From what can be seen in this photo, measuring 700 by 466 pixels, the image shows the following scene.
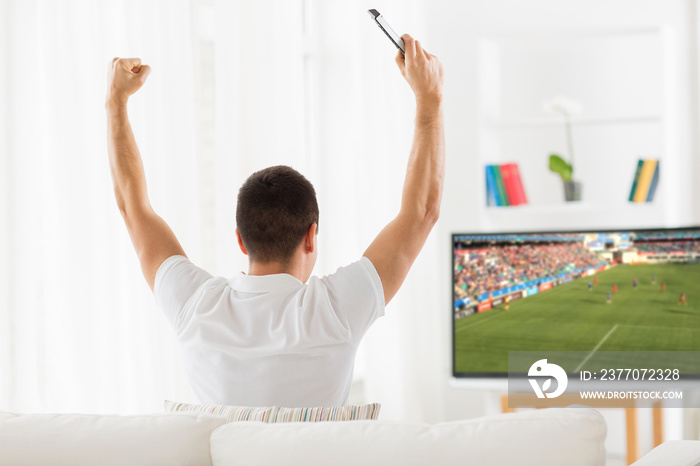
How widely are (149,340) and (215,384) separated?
121cm

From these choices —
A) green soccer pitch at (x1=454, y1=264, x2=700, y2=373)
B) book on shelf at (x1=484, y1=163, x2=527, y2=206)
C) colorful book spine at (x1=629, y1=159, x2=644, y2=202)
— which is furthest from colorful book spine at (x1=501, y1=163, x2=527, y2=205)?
green soccer pitch at (x1=454, y1=264, x2=700, y2=373)

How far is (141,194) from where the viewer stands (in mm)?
1762

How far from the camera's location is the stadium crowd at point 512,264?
318 centimetres

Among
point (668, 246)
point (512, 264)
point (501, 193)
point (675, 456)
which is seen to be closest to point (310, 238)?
point (675, 456)

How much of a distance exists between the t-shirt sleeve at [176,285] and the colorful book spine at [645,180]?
2709 millimetres

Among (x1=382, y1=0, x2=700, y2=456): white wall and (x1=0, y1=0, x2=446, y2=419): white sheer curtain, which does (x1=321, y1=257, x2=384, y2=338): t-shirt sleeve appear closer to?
(x1=0, y1=0, x2=446, y2=419): white sheer curtain

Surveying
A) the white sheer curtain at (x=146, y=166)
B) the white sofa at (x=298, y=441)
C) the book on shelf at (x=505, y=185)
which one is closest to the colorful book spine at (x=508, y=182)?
the book on shelf at (x=505, y=185)

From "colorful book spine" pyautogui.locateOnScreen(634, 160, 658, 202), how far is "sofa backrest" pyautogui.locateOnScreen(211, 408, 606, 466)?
2.82 m

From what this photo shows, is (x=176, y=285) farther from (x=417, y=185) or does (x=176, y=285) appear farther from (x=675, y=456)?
(x=675, y=456)

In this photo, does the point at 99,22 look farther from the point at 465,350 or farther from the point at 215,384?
the point at 465,350

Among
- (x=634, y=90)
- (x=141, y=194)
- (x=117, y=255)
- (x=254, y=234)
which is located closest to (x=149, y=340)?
(x=117, y=255)

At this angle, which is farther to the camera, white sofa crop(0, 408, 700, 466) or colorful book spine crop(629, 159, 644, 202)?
colorful book spine crop(629, 159, 644, 202)

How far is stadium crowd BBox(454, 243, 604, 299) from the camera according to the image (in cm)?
318

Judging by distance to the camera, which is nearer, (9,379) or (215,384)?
(215,384)
